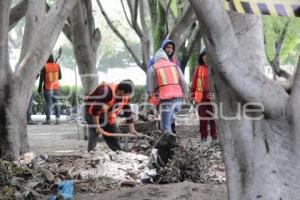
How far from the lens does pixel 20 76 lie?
834 centimetres

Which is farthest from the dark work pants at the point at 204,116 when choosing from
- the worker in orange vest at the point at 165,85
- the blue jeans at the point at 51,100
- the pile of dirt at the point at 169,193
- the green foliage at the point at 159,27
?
the blue jeans at the point at 51,100

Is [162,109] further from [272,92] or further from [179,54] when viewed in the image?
[179,54]

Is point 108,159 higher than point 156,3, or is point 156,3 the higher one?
point 156,3

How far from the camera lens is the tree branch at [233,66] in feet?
12.1

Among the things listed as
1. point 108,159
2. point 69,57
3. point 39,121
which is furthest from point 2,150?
point 69,57

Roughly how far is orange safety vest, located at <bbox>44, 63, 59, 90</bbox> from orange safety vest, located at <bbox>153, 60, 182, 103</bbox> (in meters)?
6.26

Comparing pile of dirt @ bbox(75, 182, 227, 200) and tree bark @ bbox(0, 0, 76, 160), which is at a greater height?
tree bark @ bbox(0, 0, 76, 160)

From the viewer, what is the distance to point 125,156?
8.79 meters

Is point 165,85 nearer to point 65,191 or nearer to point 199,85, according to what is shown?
point 199,85

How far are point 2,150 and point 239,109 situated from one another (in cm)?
518

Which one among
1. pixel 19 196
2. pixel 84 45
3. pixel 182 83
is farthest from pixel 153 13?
pixel 19 196

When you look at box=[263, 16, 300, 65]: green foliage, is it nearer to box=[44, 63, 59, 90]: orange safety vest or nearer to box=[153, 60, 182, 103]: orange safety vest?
box=[44, 63, 59, 90]: orange safety vest

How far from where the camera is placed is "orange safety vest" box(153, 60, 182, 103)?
9.90 metres

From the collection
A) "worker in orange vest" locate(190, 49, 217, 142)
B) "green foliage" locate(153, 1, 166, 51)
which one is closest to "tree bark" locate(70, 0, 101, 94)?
"worker in orange vest" locate(190, 49, 217, 142)
